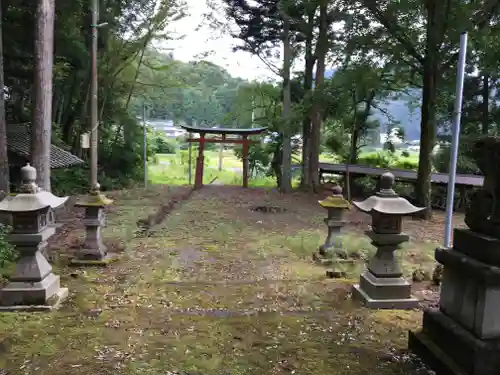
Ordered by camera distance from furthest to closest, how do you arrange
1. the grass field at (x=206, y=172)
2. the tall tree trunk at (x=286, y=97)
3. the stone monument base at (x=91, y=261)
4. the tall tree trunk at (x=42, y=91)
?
the grass field at (x=206, y=172) < the tall tree trunk at (x=286, y=97) < the tall tree trunk at (x=42, y=91) < the stone monument base at (x=91, y=261)

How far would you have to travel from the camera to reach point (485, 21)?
30.9 feet

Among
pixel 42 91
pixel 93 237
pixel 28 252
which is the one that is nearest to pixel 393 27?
pixel 42 91

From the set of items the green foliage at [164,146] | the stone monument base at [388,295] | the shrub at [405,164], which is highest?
the green foliage at [164,146]

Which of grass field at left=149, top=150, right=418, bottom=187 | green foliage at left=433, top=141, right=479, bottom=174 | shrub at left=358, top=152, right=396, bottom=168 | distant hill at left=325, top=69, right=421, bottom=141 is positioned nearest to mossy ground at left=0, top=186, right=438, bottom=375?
green foliage at left=433, top=141, right=479, bottom=174

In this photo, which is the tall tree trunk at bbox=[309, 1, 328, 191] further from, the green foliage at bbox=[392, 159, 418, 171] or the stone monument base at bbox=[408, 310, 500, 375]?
the stone monument base at bbox=[408, 310, 500, 375]

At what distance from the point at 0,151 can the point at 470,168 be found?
45.7 ft

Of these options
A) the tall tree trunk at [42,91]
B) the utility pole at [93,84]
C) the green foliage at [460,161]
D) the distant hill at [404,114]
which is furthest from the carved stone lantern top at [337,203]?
the distant hill at [404,114]

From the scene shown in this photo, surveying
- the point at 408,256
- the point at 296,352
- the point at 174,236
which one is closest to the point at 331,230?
the point at 408,256

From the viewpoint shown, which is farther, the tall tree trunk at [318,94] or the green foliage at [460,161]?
the green foliage at [460,161]

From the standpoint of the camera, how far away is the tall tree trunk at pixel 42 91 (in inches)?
277

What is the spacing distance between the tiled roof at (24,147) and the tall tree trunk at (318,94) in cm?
756

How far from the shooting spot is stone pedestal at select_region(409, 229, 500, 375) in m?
2.65

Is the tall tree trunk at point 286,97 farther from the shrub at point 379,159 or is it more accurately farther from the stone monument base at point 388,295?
the stone monument base at point 388,295

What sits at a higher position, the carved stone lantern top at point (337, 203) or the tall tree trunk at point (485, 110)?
the tall tree trunk at point (485, 110)
